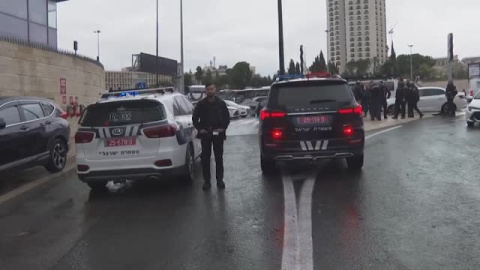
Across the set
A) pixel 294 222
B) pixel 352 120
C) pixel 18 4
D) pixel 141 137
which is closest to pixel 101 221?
pixel 141 137

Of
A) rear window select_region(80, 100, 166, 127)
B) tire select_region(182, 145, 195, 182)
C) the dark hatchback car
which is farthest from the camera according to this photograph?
the dark hatchback car

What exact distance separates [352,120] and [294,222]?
2968 mm

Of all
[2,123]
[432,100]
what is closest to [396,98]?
[432,100]

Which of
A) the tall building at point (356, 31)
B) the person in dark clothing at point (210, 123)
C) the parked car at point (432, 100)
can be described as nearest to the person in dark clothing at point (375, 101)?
the parked car at point (432, 100)

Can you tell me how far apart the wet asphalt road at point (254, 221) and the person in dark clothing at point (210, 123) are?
19.4 inches

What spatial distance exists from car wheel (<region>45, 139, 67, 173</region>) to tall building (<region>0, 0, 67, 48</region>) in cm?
1066

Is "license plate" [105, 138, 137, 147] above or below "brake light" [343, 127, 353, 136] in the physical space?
below

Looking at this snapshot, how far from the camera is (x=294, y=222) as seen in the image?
5.92m

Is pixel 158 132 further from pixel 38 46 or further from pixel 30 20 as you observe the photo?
pixel 30 20

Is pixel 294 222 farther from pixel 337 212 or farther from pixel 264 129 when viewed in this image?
pixel 264 129

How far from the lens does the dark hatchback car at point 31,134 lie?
8.91 metres

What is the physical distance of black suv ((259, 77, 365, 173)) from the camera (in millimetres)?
8320

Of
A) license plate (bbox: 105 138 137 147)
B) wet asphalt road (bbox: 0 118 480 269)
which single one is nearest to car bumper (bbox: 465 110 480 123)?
wet asphalt road (bbox: 0 118 480 269)

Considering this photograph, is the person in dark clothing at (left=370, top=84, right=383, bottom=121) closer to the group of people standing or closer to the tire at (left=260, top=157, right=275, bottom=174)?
the group of people standing
